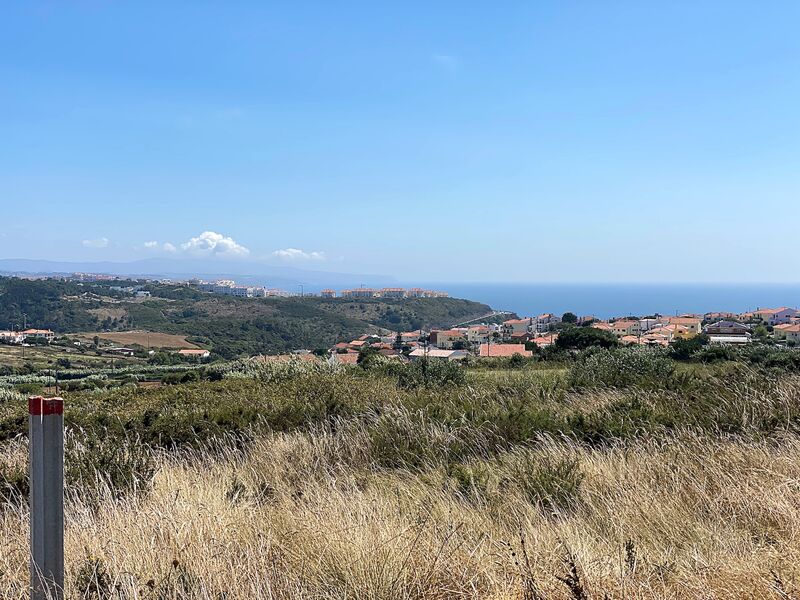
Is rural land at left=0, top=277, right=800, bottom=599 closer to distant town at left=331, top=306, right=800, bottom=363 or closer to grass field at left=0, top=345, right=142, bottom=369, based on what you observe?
grass field at left=0, top=345, right=142, bottom=369

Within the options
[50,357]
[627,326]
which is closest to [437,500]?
[50,357]

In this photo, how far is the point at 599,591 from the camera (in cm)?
250

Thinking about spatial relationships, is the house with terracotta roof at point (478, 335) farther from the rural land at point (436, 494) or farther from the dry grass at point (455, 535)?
the dry grass at point (455, 535)

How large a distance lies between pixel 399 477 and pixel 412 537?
1.67 meters

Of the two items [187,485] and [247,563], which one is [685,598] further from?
[187,485]

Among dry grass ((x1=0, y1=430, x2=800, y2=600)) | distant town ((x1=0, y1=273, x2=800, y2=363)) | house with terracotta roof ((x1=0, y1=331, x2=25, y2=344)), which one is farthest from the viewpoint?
house with terracotta roof ((x1=0, y1=331, x2=25, y2=344))

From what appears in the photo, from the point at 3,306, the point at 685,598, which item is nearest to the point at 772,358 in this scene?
the point at 685,598

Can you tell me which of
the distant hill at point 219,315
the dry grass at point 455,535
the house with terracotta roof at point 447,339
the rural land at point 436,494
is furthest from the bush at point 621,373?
the distant hill at point 219,315

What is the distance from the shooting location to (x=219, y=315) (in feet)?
322

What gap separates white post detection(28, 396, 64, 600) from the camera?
86.2 inches

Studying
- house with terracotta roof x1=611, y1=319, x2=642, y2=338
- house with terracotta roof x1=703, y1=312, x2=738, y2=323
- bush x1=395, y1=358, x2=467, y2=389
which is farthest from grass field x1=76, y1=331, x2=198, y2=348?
house with terracotta roof x1=703, y1=312, x2=738, y2=323

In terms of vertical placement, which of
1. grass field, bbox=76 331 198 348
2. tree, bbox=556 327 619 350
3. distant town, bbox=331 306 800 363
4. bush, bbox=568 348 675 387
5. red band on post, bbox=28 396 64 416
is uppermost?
red band on post, bbox=28 396 64 416

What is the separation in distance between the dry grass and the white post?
32cm

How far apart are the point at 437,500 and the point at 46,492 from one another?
2.38 m
